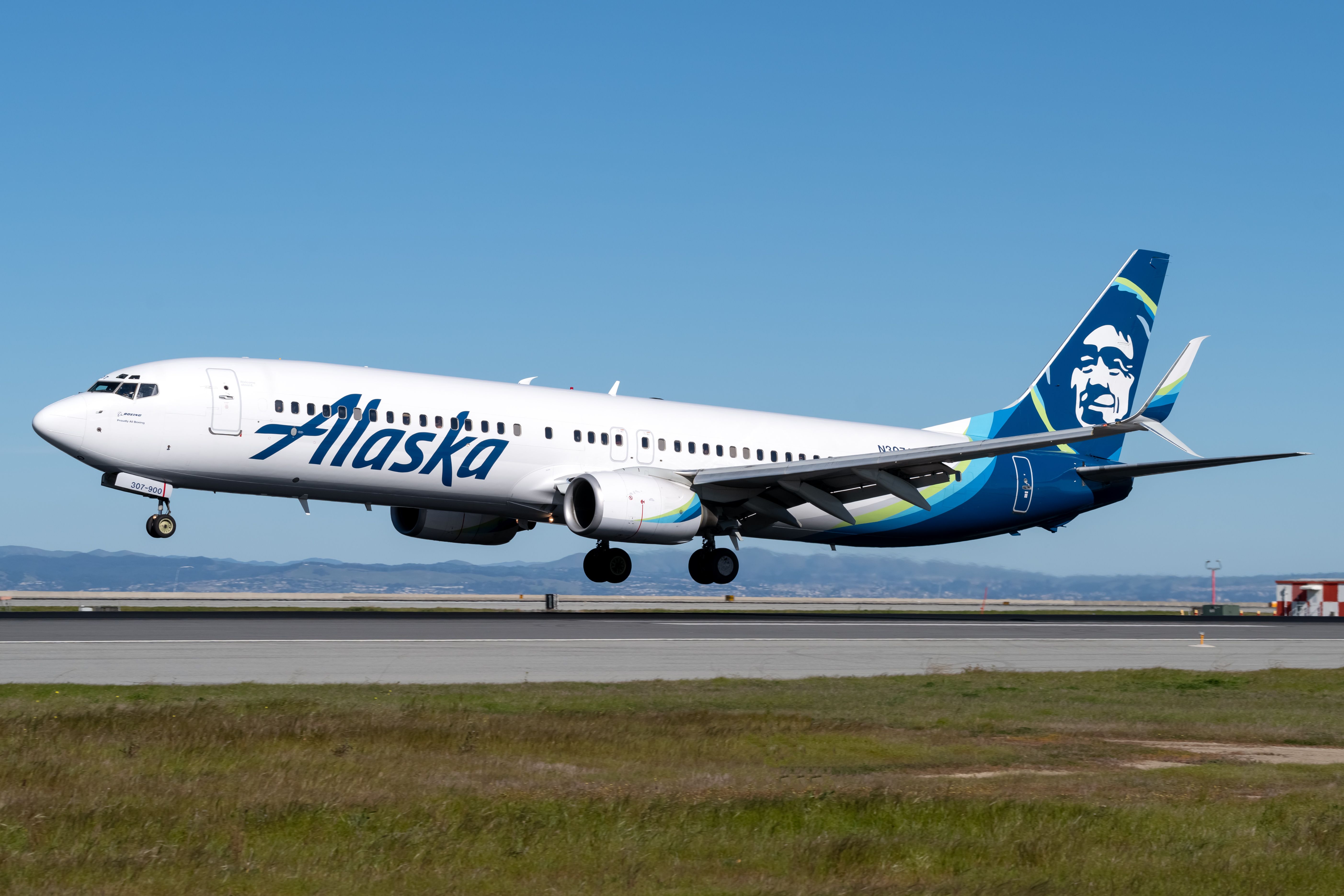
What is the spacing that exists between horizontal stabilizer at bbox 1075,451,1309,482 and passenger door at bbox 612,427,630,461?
1563 centimetres

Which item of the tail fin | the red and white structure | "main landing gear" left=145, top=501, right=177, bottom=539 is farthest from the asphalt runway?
the red and white structure

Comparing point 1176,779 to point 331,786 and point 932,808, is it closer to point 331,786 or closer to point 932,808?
point 932,808

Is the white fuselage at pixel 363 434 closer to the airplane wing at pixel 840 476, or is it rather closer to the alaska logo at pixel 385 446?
the alaska logo at pixel 385 446

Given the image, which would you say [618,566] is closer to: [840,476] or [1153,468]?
[840,476]

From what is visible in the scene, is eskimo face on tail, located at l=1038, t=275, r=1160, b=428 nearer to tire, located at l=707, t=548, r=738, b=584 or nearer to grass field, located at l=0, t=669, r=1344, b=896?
tire, located at l=707, t=548, r=738, b=584

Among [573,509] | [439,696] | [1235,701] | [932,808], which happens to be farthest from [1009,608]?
[932,808]

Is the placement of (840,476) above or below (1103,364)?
below

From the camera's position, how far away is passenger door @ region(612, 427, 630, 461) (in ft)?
117

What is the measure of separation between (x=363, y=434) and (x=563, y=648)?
11.5 meters

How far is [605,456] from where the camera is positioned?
1398 inches

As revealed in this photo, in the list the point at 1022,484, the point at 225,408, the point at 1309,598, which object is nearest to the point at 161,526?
the point at 225,408

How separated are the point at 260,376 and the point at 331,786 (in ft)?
75.5

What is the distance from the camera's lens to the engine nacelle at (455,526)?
37656mm

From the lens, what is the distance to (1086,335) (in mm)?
46094
